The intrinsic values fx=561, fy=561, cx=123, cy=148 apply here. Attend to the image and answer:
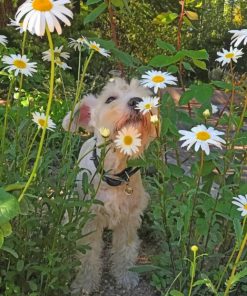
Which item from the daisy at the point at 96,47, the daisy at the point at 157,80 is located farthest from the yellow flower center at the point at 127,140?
the daisy at the point at 96,47

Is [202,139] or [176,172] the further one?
[176,172]

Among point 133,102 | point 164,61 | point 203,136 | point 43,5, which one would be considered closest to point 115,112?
point 133,102

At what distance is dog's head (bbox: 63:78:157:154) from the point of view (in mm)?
2549

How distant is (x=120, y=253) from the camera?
316 cm

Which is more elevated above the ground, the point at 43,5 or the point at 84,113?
the point at 84,113

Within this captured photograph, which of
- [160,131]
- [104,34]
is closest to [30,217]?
[160,131]

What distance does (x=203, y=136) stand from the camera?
1891 millimetres

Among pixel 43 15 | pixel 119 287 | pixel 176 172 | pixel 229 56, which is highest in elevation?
pixel 229 56

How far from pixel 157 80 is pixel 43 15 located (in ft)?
3.24

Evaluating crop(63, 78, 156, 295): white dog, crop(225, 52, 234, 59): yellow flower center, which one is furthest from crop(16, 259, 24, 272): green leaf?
crop(225, 52, 234, 59): yellow flower center

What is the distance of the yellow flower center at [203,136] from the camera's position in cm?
188

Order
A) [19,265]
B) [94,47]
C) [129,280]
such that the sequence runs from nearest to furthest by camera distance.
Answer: [19,265], [94,47], [129,280]

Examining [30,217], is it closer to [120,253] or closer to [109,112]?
[109,112]

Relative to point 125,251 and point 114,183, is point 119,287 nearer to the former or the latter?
point 125,251
